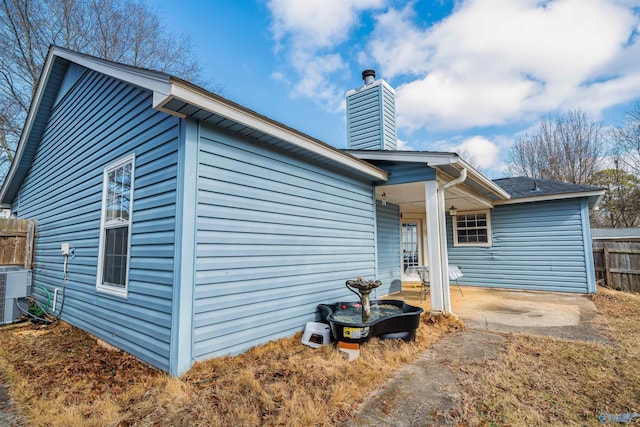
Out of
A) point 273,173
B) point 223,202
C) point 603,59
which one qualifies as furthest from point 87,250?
A: point 603,59

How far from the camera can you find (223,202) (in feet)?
10.7

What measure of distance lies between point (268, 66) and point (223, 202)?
10403 mm

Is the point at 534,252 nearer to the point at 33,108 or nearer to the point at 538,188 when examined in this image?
the point at 538,188

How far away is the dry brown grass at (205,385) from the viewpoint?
2.20 meters

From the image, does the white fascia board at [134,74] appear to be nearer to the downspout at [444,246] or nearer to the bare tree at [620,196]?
the downspout at [444,246]

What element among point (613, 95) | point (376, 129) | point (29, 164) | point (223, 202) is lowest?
point (223, 202)

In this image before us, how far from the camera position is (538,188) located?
8391 mm

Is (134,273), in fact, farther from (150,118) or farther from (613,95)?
(613,95)

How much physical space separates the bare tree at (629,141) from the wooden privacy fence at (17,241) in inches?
899

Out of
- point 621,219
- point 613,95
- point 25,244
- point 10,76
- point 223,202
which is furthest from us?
Result: point 621,219

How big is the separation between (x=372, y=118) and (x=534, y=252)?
18.2ft

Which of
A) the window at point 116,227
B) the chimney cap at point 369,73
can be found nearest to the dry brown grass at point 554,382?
the window at point 116,227

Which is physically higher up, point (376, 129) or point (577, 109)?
point (577, 109)

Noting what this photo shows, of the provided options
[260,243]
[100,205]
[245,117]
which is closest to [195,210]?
[260,243]
